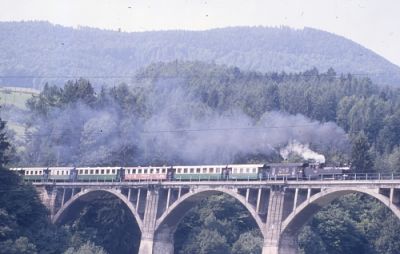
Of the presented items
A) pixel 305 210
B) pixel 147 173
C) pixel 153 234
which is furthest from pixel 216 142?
pixel 305 210

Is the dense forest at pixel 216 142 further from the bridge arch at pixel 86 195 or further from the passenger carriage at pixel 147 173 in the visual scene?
the passenger carriage at pixel 147 173

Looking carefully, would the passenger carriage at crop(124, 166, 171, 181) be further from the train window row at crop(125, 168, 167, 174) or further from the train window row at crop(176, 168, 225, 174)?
the train window row at crop(176, 168, 225, 174)

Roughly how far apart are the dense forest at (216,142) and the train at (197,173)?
402 centimetres

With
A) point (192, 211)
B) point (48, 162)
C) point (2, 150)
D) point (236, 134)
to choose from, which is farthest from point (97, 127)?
point (2, 150)

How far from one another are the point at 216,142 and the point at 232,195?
46.3 meters

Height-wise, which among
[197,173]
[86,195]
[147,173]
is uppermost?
[147,173]

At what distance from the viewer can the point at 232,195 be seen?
318 ft

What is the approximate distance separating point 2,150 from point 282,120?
64.1m

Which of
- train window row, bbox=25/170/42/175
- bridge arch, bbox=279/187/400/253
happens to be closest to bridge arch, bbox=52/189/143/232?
train window row, bbox=25/170/42/175

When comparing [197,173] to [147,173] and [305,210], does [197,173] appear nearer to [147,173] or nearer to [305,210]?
[147,173]

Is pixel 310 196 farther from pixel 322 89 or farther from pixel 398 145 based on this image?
pixel 322 89

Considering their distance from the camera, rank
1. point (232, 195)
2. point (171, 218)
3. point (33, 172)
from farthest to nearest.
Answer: point (33, 172) → point (171, 218) → point (232, 195)

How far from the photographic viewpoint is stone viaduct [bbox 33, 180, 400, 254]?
85938mm

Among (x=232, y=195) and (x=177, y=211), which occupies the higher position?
(x=232, y=195)
